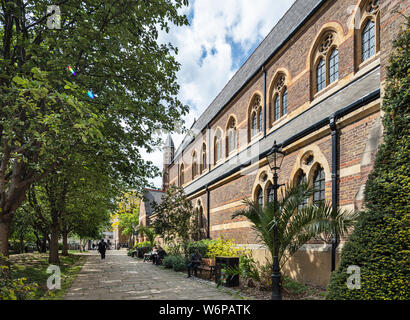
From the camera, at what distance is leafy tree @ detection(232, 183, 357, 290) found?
6.23m

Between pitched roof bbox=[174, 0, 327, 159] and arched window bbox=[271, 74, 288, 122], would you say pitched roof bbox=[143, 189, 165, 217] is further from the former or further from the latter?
arched window bbox=[271, 74, 288, 122]

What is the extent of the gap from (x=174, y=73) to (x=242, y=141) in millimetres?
7428

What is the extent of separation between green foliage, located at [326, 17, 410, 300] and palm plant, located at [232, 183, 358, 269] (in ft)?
3.67

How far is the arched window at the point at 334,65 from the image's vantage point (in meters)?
9.38

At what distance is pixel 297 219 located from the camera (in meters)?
7.04

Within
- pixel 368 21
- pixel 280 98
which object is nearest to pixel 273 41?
pixel 280 98

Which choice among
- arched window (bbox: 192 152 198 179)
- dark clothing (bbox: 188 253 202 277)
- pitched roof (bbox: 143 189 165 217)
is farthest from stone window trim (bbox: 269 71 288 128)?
pitched roof (bbox: 143 189 165 217)

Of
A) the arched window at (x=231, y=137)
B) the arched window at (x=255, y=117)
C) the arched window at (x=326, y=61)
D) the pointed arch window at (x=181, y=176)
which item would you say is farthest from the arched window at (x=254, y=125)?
the pointed arch window at (x=181, y=176)

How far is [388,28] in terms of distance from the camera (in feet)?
18.4

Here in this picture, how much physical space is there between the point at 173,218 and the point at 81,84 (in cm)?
1213

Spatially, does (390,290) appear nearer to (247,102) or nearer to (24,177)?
(24,177)

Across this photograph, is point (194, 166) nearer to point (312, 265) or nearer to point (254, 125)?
point (254, 125)

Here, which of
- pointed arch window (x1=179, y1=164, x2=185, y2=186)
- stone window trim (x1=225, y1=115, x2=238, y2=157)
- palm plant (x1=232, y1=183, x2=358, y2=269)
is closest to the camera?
palm plant (x1=232, y1=183, x2=358, y2=269)

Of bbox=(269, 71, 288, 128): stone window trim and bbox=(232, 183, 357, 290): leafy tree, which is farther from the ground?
bbox=(269, 71, 288, 128): stone window trim
